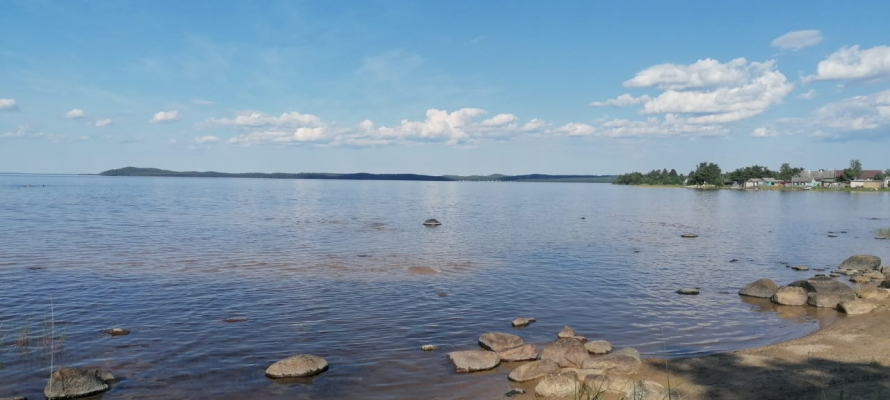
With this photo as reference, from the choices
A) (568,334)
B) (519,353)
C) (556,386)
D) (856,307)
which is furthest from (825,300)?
(556,386)

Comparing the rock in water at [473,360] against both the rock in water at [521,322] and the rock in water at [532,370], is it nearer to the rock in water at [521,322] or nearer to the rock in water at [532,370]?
the rock in water at [532,370]

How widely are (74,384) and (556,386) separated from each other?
Result: 1107 centimetres

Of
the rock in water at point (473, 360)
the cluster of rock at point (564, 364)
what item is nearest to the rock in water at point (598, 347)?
the cluster of rock at point (564, 364)

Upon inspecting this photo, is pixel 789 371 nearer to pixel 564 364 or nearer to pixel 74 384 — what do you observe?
pixel 564 364

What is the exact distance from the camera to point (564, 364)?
52.5 ft

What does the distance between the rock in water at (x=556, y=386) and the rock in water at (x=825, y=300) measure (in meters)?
15.4

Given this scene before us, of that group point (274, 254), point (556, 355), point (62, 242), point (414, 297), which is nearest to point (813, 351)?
point (556, 355)

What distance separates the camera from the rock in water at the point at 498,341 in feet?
56.4

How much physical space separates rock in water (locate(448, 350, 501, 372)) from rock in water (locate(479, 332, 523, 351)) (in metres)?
0.68

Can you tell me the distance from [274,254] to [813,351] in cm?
2974

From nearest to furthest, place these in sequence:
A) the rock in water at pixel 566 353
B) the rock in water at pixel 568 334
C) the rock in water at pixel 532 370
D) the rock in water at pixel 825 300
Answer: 1. the rock in water at pixel 532 370
2. the rock in water at pixel 566 353
3. the rock in water at pixel 568 334
4. the rock in water at pixel 825 300

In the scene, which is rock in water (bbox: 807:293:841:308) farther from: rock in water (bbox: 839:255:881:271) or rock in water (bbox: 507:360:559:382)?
rock in water (bbox: 507:360:559:382)

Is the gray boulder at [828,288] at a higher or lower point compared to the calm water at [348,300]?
higher

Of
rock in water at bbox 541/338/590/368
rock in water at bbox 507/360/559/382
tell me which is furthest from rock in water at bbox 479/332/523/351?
rock in water at bbox 507/360/559/382
